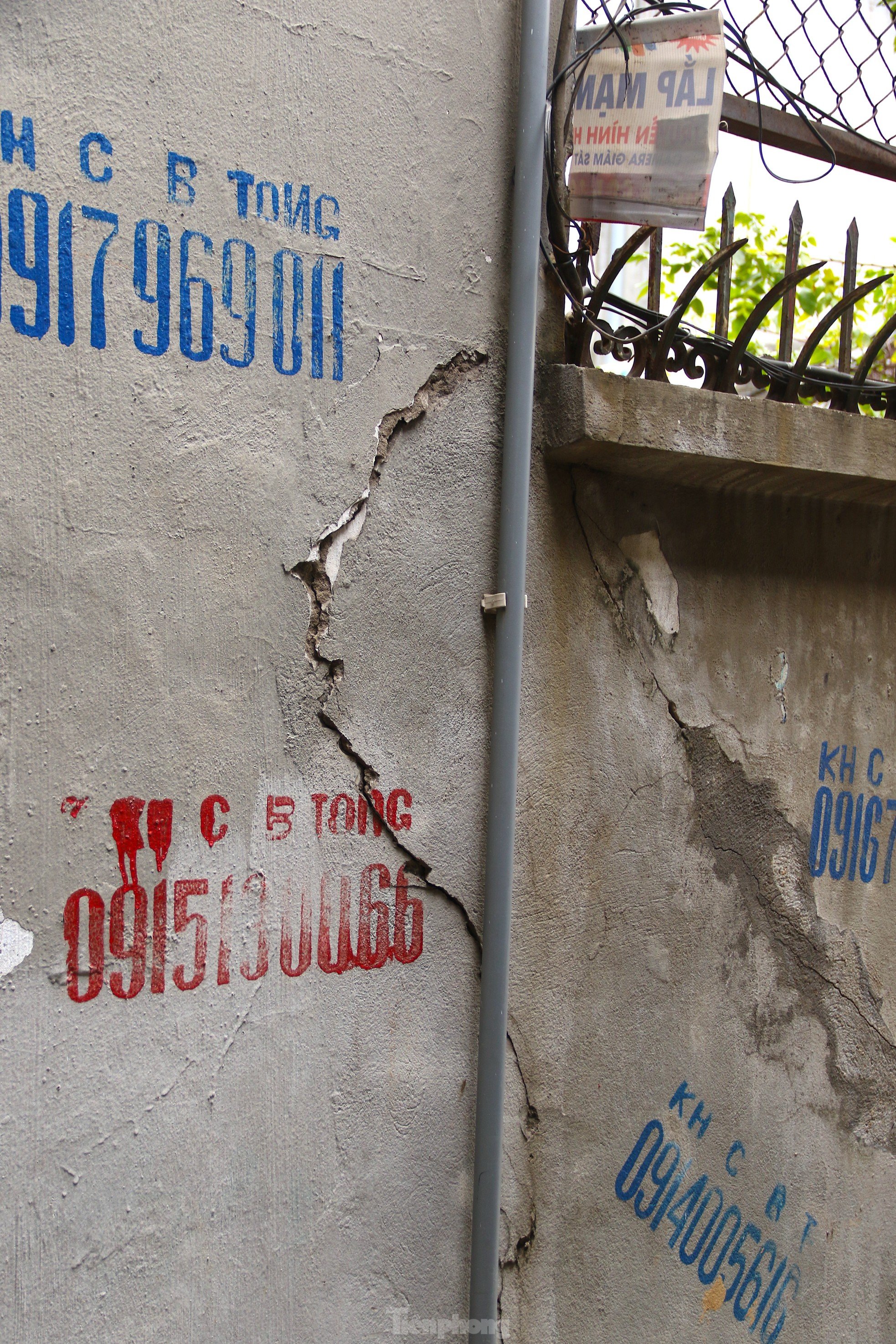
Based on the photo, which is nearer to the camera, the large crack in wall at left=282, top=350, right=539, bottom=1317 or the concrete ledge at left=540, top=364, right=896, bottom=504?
the large crack in wall at left=282, top=350, right=539, bottom=1317

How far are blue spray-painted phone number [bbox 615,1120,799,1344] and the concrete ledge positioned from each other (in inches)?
61.0

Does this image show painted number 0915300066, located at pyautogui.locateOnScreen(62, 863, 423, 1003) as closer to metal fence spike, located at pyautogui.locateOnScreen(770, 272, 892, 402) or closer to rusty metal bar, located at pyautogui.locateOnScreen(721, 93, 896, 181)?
metal fence spike, located at pyautogui.locateOnScreen(770, 272, 892, 402)

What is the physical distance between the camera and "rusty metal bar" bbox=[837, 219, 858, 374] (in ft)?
9.41

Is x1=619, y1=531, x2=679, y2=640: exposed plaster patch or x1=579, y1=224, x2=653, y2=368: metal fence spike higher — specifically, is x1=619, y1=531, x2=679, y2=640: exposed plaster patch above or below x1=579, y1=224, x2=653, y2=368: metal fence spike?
below

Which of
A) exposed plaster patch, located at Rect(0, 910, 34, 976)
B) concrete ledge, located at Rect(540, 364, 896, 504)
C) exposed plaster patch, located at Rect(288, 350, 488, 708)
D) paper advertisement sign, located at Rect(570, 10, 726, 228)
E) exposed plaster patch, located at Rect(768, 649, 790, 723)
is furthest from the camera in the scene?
exposed plaster patch, located at Rect(768, 649, 790, 723)

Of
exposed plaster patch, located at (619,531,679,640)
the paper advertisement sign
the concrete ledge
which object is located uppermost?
the paper advertisement sign

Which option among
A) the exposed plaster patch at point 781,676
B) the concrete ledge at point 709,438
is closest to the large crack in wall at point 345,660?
the concrete ledge at point 709,438

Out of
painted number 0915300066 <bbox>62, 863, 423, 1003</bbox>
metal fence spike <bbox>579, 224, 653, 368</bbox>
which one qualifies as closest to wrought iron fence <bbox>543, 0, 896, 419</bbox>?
metal fence spike <bbox>579, 224, 653, 368</bbox>

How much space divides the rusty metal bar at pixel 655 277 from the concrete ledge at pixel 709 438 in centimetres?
33

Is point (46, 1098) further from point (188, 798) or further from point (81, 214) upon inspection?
point (81, 214)

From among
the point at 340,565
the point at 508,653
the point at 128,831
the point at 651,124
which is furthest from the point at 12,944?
the point at 651,124

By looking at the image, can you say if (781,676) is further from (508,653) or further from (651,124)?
(651,124)

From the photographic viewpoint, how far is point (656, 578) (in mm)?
2580

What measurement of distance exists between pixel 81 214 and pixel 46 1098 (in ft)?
4.84
